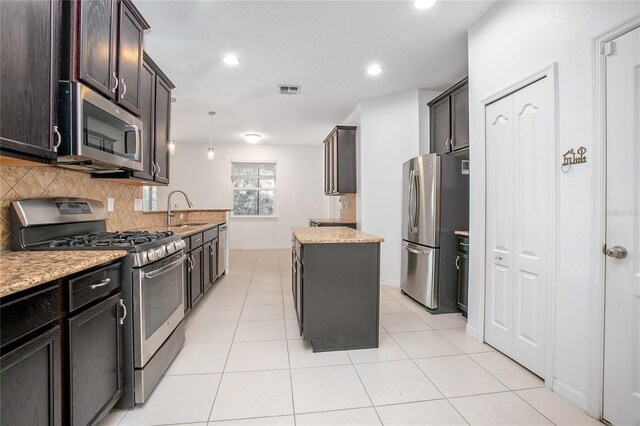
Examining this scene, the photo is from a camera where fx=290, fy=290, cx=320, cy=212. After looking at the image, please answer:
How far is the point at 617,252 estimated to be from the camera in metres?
1.49

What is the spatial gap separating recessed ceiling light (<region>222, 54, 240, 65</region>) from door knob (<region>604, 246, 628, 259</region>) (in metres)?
3.48

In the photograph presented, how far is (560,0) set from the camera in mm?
1786

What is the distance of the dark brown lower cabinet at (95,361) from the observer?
1.24m

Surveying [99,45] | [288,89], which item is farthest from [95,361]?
[288,89]

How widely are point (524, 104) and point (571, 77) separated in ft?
1.11

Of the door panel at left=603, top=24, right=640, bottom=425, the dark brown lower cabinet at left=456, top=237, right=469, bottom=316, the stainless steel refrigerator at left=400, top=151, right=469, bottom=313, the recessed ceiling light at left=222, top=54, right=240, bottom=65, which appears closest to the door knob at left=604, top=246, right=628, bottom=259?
the door panel at left=603, top=24, right=640, bottom=425

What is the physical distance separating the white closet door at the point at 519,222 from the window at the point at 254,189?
602 cm

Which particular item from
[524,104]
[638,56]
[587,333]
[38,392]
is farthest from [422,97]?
[38,392]

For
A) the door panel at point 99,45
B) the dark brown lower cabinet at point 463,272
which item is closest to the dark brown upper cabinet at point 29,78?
the door panel at point 99,45

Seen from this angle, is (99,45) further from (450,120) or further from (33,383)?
(450,120)

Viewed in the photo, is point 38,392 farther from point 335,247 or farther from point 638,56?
point 638,56

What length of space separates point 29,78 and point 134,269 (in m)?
1.01

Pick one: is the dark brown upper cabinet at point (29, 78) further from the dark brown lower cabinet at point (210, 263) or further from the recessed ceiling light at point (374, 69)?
the recessed ceiling light at point (374, 69)

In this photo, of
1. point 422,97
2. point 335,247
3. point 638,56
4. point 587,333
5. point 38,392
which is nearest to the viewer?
point 38,392
